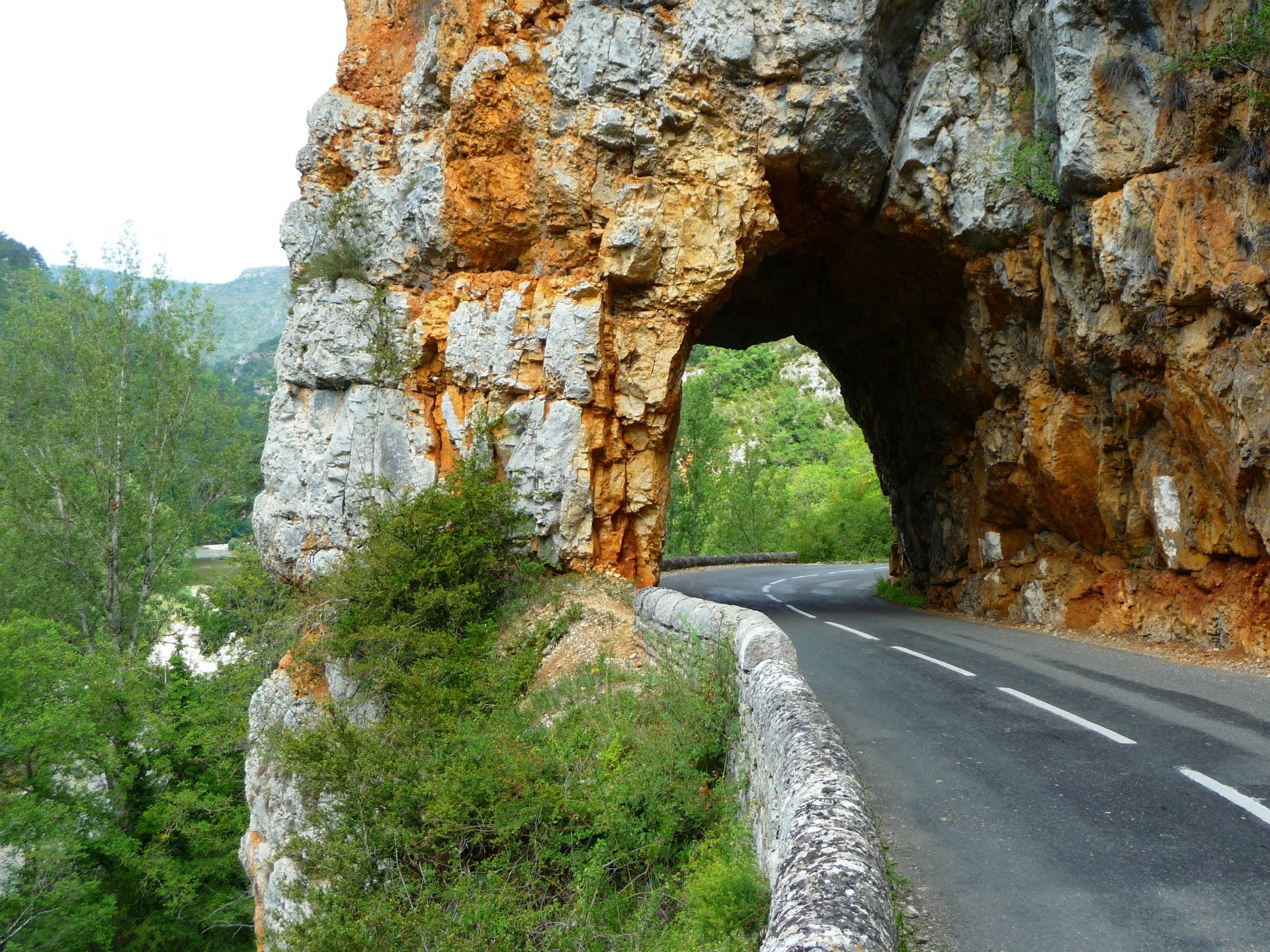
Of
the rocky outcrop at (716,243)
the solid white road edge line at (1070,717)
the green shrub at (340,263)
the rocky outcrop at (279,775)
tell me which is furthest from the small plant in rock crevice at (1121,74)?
the rocky outcrop at (279,775)

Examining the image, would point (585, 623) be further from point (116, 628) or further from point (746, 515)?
point (746, 515)

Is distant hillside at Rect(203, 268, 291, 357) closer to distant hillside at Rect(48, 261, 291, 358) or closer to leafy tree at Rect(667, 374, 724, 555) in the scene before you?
distant hillside at Rect(48, 261, 291, 358)

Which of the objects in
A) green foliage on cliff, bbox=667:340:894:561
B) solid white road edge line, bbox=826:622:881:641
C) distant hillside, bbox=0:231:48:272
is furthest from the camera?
distant hillside, bbox=0:231:48:272

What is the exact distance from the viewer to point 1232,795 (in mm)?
5648

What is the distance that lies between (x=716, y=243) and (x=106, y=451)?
18582 millimetres

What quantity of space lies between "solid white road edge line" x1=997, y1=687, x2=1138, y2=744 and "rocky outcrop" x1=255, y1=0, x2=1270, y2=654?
4.99 metres

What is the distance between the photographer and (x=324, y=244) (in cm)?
1697

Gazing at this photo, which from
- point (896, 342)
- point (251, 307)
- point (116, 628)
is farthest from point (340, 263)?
point (251, 307)

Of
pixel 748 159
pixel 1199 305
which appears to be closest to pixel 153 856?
pixel 748 159

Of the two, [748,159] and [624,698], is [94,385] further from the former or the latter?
[624,698]

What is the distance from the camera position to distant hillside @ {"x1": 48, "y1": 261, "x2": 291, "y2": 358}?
431 feet

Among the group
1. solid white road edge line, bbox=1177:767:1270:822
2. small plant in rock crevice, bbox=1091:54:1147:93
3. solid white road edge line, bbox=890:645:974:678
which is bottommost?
solid white road edge line, bbox=890:645:974:678

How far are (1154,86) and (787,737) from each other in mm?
12367

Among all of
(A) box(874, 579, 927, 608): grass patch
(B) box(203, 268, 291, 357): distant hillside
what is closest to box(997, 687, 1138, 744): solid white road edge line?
(A) box(874, 579, 927, 608): grass patch
